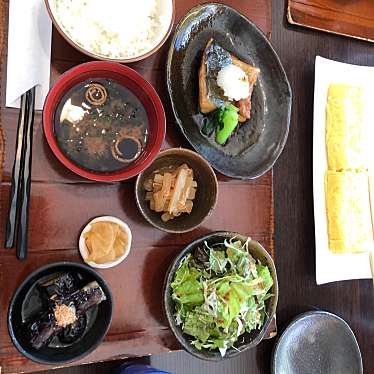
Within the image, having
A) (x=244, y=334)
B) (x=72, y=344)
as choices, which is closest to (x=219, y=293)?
(x=244, y=334)

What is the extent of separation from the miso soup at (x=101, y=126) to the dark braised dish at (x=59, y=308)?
14.8 inches

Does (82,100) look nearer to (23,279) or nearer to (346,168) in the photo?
(23,279)

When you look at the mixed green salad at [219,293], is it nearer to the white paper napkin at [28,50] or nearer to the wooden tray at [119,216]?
the wooden tray at [119,216]

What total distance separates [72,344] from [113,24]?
1.05 metres

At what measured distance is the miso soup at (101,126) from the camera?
1780 mm

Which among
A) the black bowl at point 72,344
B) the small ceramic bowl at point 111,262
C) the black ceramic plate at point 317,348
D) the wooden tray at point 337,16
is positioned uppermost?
the wooden tray at point 337,16

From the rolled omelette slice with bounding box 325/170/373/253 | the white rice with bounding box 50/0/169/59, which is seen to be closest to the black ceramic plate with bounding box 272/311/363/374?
the rolled omelette slice with bounding box 325/170/373/253

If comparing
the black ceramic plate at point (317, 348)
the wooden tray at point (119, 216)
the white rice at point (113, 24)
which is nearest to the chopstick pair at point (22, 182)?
the wooden tray at point (119, 216)

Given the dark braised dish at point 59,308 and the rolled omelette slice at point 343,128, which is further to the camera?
the rolled omelette slice at point 343,128

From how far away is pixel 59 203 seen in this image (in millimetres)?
1817

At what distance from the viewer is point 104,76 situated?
6.00 ft

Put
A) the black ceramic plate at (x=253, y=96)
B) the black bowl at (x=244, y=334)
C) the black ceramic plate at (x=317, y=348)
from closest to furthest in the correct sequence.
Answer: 1. the black bowl at (x=244, y=334)
2. the black ceramic plate at (x=253, y=96)
3. the black ceramic plate at (x=317, y=348)

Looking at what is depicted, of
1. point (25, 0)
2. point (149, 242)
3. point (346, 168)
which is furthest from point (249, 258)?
point (25, 0)

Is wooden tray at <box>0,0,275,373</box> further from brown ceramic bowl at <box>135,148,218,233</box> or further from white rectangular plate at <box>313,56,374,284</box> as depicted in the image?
white rectangular plate at <box>313,56,374,284</box>
